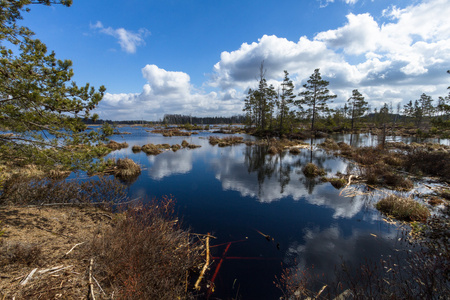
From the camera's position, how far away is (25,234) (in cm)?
512

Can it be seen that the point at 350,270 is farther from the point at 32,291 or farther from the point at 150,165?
the point at 150,165

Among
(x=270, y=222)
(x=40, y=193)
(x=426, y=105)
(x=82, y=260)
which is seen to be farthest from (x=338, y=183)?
(x=426, y=105)

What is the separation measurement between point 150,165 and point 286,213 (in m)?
15.0

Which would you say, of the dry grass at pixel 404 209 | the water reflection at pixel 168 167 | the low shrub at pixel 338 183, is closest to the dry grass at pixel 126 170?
the water reflection at pixel 168 167

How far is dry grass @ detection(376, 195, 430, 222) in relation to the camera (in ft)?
26.4

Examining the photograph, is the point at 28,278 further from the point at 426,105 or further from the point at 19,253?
the point at 426,105

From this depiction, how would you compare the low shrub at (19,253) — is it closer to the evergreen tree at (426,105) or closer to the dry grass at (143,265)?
the dry grass at (143,265)

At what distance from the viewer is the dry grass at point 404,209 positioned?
8.04m

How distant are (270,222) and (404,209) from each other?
6.13 metres

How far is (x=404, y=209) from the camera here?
852cm

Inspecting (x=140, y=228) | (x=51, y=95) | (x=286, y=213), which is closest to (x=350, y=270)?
(x=286, y=213)

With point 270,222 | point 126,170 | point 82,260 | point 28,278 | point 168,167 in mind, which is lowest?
point 270,222

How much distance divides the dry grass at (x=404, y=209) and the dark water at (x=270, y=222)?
0.59 metres

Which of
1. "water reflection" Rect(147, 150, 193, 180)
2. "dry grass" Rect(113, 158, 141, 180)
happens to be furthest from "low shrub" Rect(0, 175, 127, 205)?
"water reflection" Rect(147, 150, 193, 180)
